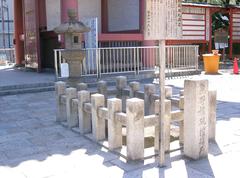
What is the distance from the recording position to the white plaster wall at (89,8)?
1577 cm

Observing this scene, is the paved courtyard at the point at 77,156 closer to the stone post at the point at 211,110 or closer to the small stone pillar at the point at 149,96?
the stone post at the point at 211,110

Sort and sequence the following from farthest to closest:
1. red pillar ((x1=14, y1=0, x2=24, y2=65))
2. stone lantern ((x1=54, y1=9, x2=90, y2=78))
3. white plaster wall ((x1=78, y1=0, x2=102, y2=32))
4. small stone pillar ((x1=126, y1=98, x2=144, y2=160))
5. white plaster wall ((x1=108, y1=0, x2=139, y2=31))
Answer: red pillar ((x1=14, y1=0, x2=24, y2=65))
white plaster wall ((x1=78, y1=0, x2=102, y2=32))
white plaster wall ((x1=108, y1=0, x2=139, y2=31))
stone lantern ((x1=54, y1=9, x2=90, y2=78))
small stone pillar ((x1=126, y1=98, x2=144, y2=160))

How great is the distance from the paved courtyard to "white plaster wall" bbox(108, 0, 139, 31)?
9.10 metres

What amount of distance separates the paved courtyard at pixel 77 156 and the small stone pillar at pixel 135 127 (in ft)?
0.48

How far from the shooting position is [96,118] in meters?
5.23

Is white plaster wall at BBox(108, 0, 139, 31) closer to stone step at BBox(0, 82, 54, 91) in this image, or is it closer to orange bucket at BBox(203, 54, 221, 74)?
orange bucket at BBox(203, 54, 221, 74)

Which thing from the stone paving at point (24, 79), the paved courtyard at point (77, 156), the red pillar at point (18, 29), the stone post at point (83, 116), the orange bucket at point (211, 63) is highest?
the red pillar at point (18, 29)

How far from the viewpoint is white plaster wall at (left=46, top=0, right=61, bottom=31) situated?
1541 centimetres

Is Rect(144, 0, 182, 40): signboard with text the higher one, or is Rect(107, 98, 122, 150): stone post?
Rect(144, 0, 182, 40): signboard with text

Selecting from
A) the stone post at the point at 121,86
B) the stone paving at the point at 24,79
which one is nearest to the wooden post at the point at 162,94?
the stone post at the point at 121,86

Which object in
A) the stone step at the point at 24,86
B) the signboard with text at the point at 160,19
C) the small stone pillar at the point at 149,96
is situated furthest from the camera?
the stone step at the point at 24,86

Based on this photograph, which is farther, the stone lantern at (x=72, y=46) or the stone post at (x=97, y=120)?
the stone lantern at (x=72, y=46)

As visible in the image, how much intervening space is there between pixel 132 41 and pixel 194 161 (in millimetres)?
10432

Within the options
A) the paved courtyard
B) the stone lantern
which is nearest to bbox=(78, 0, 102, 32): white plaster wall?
the stone lantern
